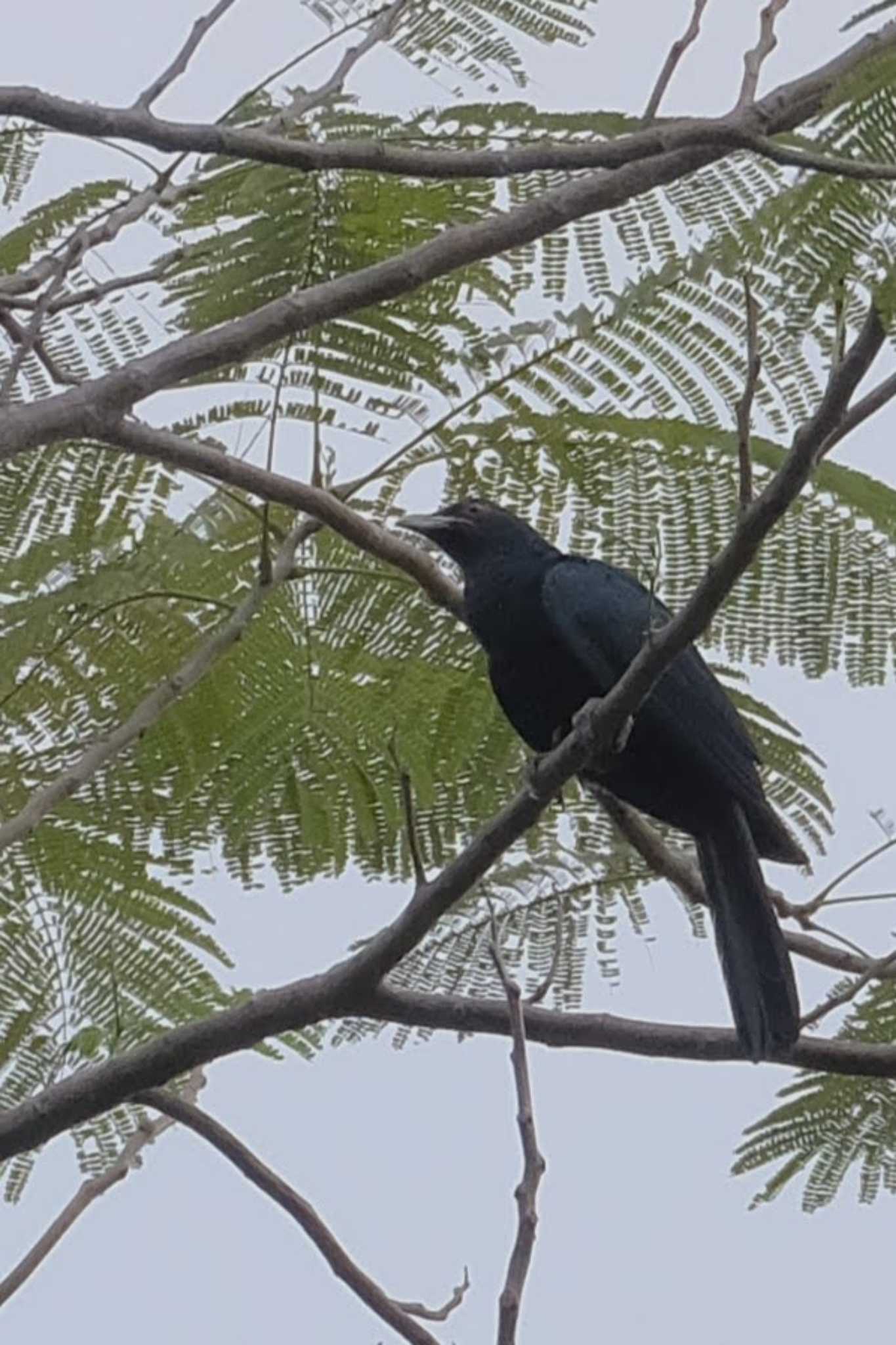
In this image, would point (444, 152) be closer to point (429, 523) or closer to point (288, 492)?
point (288, 492)

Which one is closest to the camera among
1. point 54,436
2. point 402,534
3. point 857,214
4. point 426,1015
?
point 857,214

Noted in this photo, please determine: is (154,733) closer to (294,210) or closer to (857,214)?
(294,210)

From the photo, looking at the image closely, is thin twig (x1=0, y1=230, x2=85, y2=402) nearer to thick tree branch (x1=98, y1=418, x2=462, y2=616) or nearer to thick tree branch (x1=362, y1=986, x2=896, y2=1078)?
thick tree branch (x1=98, y1=418, x2=462, y2=616)

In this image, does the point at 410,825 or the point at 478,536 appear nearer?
the point at 410,825

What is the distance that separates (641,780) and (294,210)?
1.25 m

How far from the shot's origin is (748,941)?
4281 mm

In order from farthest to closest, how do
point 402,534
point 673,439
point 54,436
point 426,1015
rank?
point 402,534, point 673,439, point 426,1015, point 54,436

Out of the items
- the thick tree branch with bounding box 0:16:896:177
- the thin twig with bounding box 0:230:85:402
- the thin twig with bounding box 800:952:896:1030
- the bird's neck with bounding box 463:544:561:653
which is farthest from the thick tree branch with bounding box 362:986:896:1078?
the thick tree branch with bounding box 0:16:896:177

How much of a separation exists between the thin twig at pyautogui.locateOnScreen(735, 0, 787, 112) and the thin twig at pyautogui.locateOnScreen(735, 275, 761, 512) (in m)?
0.62

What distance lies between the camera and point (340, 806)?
4332mm

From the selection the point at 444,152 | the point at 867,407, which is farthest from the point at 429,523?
the point at 867,407

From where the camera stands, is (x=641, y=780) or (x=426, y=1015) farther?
(x=641, y=780)

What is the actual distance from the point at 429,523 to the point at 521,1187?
229 cm

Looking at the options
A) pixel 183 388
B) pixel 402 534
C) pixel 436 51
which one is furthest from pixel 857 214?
pixel 402 534
